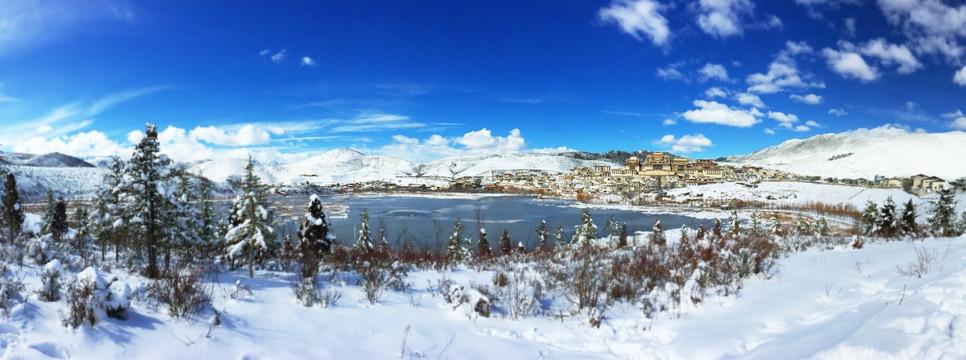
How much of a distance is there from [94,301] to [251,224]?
16.3ft

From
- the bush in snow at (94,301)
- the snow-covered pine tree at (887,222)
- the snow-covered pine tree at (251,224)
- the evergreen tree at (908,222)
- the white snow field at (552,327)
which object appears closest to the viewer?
the white snow field at (552,327)

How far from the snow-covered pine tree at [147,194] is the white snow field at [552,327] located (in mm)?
1311

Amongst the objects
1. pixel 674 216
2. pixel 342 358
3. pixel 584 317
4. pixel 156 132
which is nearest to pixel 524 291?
pixel 584 317

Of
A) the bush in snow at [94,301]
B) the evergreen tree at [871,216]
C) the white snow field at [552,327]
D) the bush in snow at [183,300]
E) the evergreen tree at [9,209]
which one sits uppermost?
the evergreen tree at [9,209]

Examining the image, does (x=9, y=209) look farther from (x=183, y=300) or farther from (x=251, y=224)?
(x=183, y=300)

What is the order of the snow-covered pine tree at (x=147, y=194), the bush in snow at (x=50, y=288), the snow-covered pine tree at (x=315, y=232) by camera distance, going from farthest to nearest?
the snow-covered pine tree at (x=315, y=232) → the snow-covered pine tree at (x=147, y=194) → the bush in snow at (x=50, y=288)

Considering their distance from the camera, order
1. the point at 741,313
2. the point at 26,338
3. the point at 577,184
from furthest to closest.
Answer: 1. the point at 577,184
2. the point at 741,313
3. the point at 26,338

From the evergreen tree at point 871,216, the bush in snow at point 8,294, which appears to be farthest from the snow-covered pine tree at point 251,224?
the evergreen tree at point 871,216

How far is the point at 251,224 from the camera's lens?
27.5 ft

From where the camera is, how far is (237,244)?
8.12 meters

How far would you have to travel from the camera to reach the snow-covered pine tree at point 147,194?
22.7 ft

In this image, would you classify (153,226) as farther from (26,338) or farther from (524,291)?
(524,291)

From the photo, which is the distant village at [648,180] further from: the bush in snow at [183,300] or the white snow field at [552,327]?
the bush in snow at [183,300]

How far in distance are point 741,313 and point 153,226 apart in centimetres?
922
